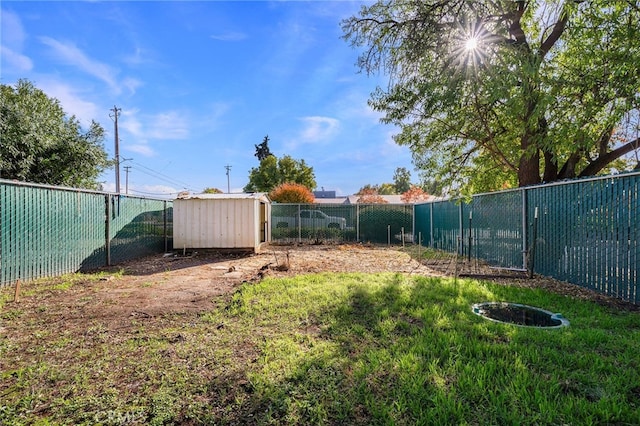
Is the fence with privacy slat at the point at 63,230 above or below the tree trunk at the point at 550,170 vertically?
below

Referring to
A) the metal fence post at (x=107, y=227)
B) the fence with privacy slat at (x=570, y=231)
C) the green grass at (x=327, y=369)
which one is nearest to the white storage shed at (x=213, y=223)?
the metal fence post at (x=107, y=227)

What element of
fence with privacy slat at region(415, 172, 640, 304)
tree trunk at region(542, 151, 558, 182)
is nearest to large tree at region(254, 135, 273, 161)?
fence with privacy slat at region(415, 172, 640, 304)

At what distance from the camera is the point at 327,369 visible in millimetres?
2363

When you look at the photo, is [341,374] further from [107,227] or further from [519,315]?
[107,227]

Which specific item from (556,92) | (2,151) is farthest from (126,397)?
(2,151)

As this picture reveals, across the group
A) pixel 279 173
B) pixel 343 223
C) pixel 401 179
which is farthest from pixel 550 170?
pixel 401 179

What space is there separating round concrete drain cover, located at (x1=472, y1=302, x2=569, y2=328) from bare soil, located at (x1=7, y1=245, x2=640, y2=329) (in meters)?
1.07

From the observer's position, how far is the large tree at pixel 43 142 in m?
9.53

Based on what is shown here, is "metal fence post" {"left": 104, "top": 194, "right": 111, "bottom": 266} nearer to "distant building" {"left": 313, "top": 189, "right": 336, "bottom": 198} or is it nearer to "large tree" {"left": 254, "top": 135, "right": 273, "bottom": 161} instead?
"large tree" {"left": 254, "top": 135, "right": 273, "bottom": 161}

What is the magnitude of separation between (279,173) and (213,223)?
15.9 m

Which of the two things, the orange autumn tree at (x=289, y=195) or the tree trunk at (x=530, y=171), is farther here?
the orange autumn tree at (x=289, y=195)

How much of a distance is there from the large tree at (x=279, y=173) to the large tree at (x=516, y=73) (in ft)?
54.8

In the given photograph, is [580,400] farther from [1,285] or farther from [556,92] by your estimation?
[1,285]
